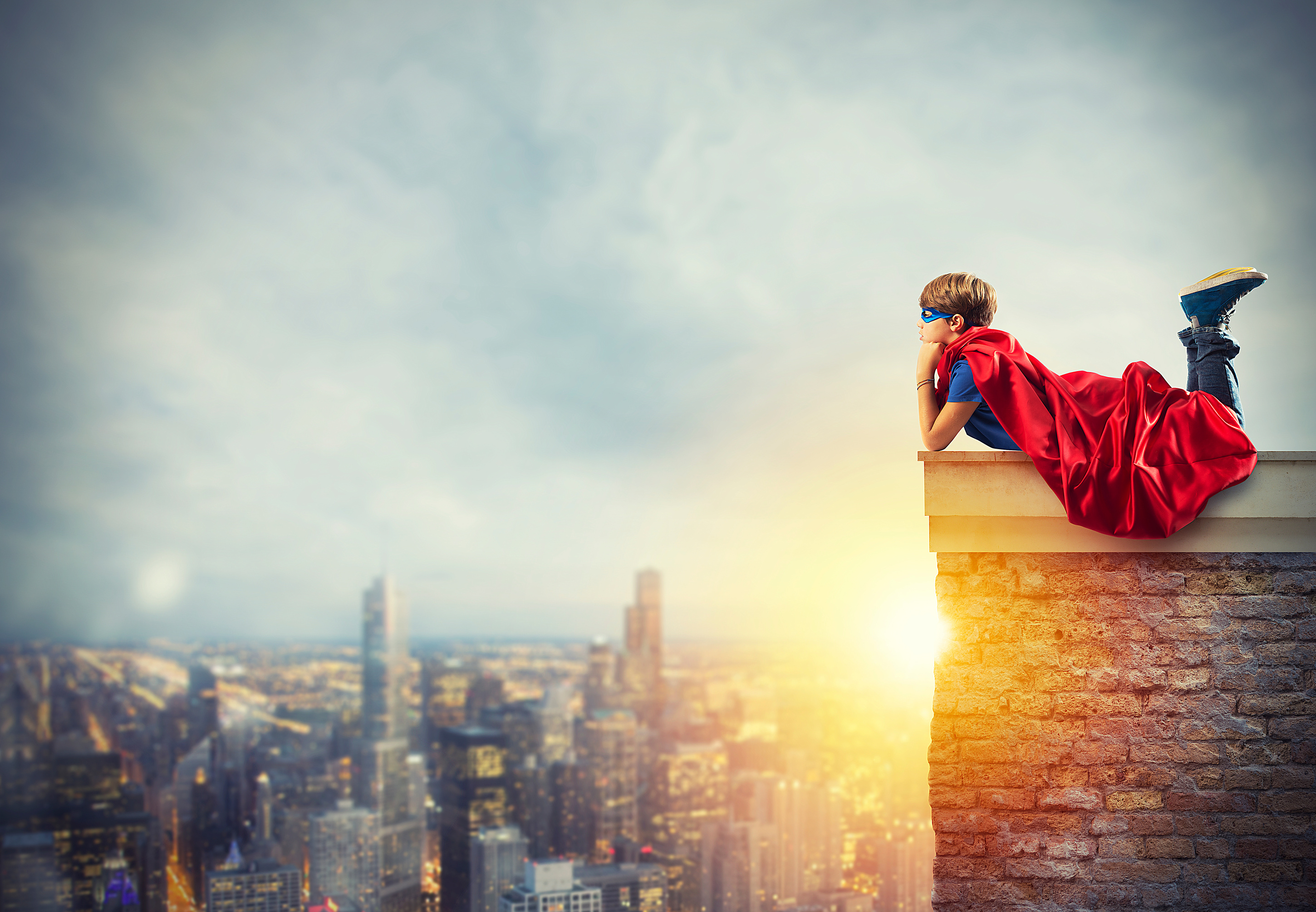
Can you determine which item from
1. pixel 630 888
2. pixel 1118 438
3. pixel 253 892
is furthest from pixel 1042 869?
pixel 253 892

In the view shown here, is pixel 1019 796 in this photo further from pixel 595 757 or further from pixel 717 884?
pixel 595 757

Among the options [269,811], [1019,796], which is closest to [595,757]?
[269,811]

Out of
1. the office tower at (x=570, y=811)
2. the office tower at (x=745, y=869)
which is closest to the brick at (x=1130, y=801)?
the office tower at (x=745, y=869)

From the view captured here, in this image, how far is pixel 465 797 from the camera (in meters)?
20.8

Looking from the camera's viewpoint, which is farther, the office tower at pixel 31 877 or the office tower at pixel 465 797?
the office tower at pixel 465 797

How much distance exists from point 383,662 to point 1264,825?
33850mm

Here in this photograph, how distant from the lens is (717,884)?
1363 centimetres

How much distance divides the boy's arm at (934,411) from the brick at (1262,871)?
149 centimetres

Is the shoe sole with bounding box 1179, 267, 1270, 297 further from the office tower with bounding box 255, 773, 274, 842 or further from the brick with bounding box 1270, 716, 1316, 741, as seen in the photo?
the office tower with bounding box 255, 773, 274, 842

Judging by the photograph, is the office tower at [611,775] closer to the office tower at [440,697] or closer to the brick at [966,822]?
the office tower at [440,697]

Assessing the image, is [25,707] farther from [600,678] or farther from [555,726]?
[600,678]

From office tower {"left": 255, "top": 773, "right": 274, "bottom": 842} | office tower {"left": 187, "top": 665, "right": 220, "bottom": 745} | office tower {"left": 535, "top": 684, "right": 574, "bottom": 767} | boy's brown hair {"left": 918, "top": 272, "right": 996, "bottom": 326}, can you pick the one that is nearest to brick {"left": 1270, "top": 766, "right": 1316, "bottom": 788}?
boy's brown hair {"left": 918, "top": 272, "right": 996, "bottom": 326}

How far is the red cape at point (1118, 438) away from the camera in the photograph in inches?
94.3

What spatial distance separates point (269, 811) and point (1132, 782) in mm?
→ 20591
